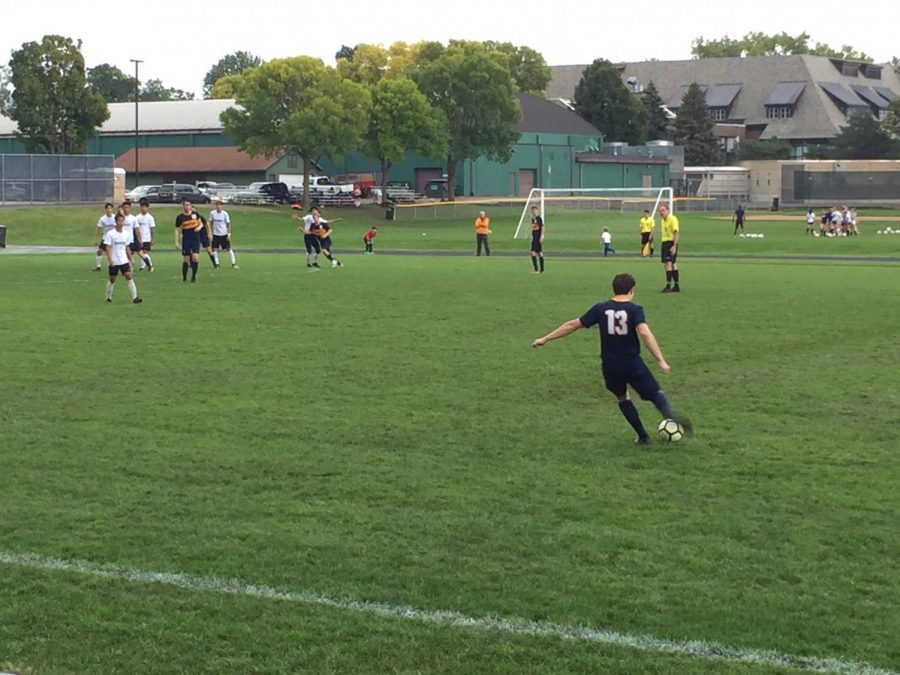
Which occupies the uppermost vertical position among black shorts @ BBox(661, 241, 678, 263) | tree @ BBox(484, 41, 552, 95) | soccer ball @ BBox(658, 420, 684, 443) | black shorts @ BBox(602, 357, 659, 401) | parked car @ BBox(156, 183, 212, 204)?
tree @ BBox(484, 41, 552, 95)

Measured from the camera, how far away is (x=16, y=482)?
9000mm

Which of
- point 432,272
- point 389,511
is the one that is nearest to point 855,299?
point 432,272

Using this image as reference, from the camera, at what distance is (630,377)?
412 inches

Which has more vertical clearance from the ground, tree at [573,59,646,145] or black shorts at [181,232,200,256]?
tree at [573,59,646,145]

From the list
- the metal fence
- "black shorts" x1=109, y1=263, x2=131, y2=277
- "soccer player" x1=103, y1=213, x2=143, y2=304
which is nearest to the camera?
"soccer player" x1=103, y1=213, x2=143, y2=304

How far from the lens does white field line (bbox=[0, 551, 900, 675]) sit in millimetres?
5660

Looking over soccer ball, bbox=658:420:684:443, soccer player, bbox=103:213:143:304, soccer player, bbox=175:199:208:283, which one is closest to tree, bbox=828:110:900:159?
soccer player, bbox=175:199:208:283

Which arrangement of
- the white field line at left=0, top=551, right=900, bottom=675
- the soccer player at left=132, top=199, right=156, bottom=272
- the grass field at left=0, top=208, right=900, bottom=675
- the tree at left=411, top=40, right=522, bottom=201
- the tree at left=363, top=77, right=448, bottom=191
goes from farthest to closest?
the tree at left=411, top=40, right=522, bottom=201 → the tree at left=363, top=77, right=448, bottom=191 → the soccer player at left=132, top=199, right=156, bottom=272 → the grass field at left=0, top=208, right=900, bottom=675 → the white field line at left=0, top=551, right=900, bottom=675

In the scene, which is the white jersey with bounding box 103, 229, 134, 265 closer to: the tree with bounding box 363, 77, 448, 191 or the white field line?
the white field line

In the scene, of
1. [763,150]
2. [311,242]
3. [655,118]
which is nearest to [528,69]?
[655,118]

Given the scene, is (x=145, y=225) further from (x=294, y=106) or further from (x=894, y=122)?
(x=894, y=122)

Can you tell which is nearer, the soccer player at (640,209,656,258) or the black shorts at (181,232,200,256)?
the black shorts at (181,232,200,256)

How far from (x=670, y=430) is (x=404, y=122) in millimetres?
70009

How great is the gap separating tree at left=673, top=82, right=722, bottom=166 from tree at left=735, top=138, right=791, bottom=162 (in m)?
3.03
